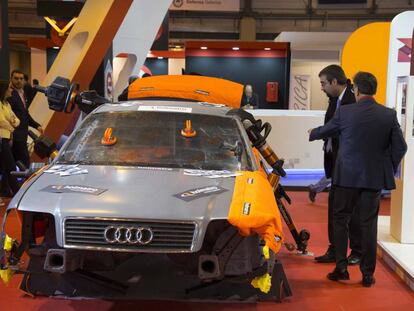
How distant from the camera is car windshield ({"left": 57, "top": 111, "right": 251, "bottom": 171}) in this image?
415 cm

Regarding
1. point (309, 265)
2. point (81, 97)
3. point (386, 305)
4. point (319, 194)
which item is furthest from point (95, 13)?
point (386, 305)

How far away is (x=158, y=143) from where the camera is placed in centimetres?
431

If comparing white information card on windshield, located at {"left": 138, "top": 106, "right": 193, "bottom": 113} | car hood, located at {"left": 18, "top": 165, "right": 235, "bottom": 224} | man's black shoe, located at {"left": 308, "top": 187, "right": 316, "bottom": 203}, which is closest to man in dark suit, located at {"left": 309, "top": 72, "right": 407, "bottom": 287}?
white information card on windshield, located at {"left": 138, "top": 106, "right": 193, "bottom": 113}

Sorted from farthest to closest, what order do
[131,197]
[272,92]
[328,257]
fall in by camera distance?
[272,92]
[328,257]
[131,197]

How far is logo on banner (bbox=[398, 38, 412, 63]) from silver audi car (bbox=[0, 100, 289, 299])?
4356 mm

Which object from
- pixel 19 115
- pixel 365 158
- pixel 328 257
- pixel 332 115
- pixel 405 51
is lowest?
pixel 328 257

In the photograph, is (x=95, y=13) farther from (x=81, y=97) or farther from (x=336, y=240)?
(x=336, y=240)

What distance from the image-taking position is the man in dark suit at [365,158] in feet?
15.8

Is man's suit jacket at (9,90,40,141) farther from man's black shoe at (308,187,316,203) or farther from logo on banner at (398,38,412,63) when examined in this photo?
logo on banner at (398,38,412,63)

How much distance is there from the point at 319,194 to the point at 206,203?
703 cm

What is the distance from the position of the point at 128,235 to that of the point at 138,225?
8cm

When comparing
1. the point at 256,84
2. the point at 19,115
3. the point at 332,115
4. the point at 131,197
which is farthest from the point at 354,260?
the point at 256,84

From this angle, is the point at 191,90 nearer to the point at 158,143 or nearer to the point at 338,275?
the point at 158,143

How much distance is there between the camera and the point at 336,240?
5.09 meters
